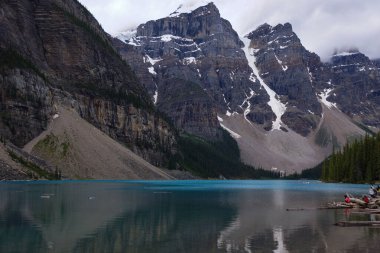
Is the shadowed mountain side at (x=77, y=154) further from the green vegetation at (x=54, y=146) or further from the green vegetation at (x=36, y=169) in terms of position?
the green vegetation at (x=36, y=169)

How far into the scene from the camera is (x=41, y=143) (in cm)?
18750

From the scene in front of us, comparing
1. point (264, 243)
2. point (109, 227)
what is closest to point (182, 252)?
point (264, 243)

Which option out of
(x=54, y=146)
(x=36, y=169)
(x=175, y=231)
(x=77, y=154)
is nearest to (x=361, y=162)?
(x=77, y=154)

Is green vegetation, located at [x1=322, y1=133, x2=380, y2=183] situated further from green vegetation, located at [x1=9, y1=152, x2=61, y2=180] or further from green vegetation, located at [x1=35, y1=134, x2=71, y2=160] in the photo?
green vegetation, located at [x1=35, y1=134, x2=71, y2=160]

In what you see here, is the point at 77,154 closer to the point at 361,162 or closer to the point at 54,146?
the point at 54,146

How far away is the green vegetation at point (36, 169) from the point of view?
509 feet

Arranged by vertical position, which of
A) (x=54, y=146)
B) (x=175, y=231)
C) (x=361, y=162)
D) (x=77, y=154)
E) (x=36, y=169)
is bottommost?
(x=175, y=231)

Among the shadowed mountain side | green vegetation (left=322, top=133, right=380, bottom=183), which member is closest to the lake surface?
green vegetation (left=322, top=133, right=380, bottom=183)

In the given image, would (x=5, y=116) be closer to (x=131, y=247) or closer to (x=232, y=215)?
(x=232, y=215)

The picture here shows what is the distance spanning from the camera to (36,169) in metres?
162

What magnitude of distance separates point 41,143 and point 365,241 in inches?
6496

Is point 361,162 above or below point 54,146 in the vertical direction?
below

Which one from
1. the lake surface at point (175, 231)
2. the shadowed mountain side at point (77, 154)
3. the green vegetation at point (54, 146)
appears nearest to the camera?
the lake surface at point (175, 231)

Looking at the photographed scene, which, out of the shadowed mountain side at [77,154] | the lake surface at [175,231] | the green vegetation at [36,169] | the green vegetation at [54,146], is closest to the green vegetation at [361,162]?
the shadowed mountain side at [77,154]
